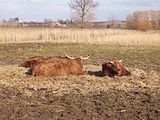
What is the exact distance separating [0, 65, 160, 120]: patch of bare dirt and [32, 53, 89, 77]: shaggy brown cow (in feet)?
1.03

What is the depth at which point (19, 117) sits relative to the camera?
7680 mm

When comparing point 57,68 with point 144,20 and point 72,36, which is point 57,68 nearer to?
point 72,36

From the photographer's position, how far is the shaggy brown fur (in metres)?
11.8

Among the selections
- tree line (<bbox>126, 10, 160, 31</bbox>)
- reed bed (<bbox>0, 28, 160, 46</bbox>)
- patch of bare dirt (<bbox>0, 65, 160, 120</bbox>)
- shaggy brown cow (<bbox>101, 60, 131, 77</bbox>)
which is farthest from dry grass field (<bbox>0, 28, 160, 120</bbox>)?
tree line (<bbox>126, 10, 160, 31</bbox>)

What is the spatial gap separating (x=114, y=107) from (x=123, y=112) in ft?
1.36

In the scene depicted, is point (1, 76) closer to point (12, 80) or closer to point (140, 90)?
point (12, 80)

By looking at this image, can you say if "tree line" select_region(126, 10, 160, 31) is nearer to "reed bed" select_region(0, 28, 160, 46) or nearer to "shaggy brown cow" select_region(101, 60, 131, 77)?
"reed bed" select_region(0, 28, 160, 46)

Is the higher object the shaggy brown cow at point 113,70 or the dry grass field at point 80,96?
the shaggy brown cow at point 113,70

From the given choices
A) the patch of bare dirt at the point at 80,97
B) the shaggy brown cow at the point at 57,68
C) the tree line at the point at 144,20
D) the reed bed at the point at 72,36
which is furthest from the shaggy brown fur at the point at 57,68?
the tree line at the point at 144,20

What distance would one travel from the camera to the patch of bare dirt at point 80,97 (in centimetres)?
783

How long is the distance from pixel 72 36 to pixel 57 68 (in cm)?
2635

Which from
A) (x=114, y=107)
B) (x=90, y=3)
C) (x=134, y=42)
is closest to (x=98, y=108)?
(x=114, y=107)

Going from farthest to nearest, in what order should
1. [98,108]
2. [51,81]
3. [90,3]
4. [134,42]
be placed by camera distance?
1. [90,3]
2. [134,42]
3. [51,81]
4. [98,108]

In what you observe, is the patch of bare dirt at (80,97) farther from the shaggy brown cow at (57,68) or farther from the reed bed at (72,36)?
the reed bed at (72,36)
